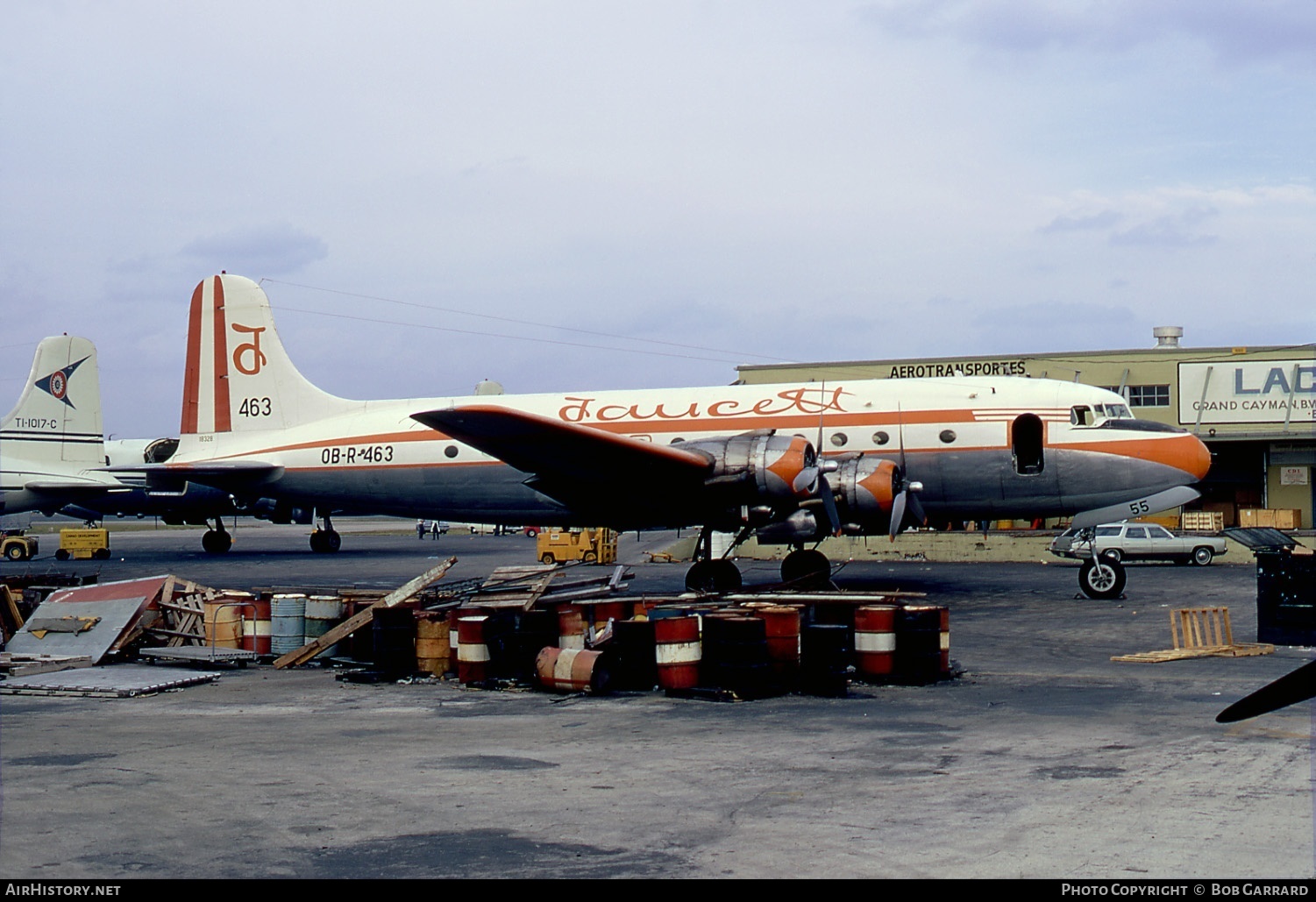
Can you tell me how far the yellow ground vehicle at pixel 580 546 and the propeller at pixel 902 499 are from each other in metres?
18.0

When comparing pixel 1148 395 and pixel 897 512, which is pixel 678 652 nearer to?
pixel 897 512

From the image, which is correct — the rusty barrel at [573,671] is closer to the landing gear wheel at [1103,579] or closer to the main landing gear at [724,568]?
the main landing gear at [724,568]

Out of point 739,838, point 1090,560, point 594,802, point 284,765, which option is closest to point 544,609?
point 284,765

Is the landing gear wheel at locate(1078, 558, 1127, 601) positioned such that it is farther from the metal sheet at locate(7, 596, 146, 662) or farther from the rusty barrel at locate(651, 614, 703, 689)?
the metal sheet at locate(7, 596, 146, 662)

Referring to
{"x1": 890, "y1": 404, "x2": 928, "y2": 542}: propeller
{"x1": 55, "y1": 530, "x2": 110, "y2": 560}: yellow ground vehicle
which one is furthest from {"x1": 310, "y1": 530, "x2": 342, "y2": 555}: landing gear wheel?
{"x1": 890, "y1": 404, "x2": 928, "y2": 542}: propeller

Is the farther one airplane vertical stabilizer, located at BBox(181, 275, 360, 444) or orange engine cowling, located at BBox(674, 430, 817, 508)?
airplane vertical stabilizer, located at BBox(181, 275, 360, 444)

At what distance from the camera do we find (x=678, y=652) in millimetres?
13617

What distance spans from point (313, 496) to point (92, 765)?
18446 millimetres

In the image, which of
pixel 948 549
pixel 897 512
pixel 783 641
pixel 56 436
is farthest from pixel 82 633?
pixel 56 436

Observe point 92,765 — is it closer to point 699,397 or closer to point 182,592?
point 182,592

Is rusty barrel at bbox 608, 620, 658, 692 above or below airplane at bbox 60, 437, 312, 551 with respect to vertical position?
below

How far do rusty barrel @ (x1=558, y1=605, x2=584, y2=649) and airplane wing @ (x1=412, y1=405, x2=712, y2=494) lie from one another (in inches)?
207

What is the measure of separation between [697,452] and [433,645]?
7.24 meters

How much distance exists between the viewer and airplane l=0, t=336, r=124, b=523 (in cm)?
4344
